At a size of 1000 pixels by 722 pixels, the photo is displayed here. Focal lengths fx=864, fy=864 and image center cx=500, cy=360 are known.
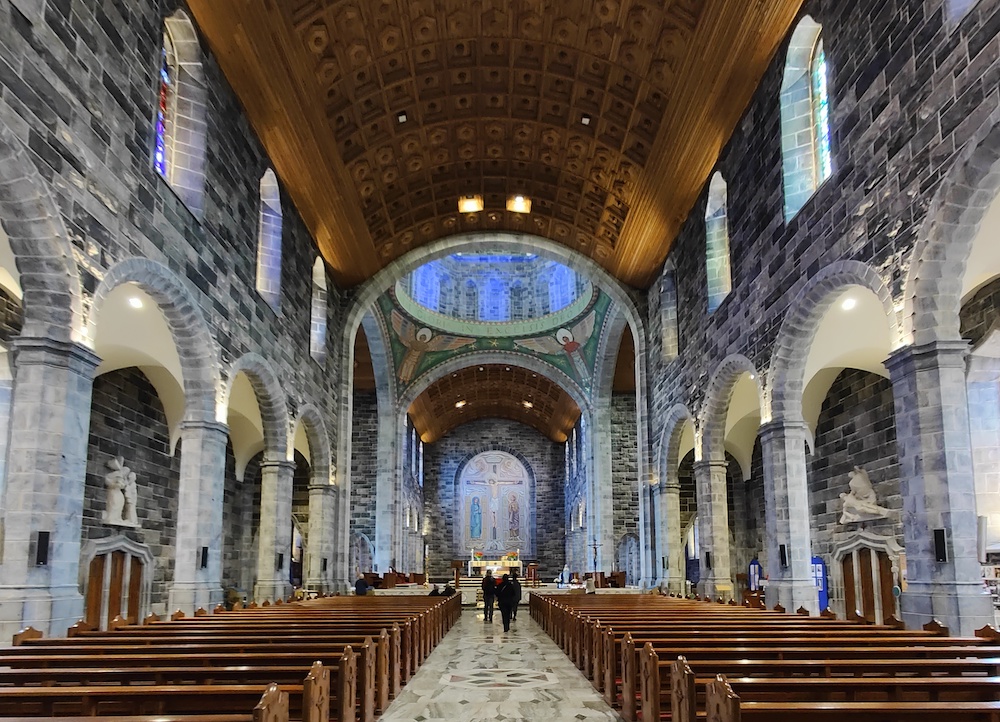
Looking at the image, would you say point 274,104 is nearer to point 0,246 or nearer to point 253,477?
point 0,246

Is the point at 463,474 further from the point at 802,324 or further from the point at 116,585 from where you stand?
the point at 802,324

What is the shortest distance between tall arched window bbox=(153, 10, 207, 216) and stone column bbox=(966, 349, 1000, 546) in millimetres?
11672

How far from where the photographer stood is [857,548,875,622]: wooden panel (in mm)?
15875

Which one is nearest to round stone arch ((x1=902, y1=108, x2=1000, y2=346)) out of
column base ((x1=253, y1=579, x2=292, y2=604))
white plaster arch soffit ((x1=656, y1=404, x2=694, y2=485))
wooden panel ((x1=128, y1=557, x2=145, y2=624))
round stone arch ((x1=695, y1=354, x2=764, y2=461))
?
round stone arch ((x1=695, y1=354, x2=764, y2=461))

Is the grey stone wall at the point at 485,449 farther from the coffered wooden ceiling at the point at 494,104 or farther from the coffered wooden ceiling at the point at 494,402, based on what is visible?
the coffered wooden ceiling at the point at 494,104

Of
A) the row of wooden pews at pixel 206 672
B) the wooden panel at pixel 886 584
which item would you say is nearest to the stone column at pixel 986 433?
the wooden panel at pixel 886 584

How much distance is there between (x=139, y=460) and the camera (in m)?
16.6

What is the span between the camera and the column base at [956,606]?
27.5 ft

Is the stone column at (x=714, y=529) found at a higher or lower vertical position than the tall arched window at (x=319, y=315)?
lower

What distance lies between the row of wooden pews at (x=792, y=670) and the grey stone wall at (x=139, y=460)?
9.59m

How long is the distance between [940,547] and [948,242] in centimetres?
310

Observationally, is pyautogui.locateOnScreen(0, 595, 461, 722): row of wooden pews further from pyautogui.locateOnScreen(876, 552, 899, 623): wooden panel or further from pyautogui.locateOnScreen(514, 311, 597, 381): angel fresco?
pyautogui.locateOnScreen(514, 311, 597, 381): angel fresco

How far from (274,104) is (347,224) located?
5.52 metres

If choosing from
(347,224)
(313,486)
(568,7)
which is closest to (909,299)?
(568,7)
